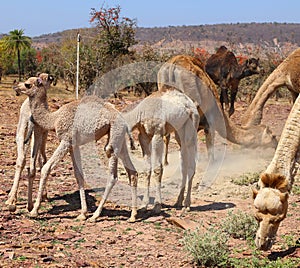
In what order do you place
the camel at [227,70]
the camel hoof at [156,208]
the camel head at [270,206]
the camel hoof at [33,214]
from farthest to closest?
the camel at [227,70] → the camel hoof at [156,208] → the camel hoof at [33,214] → the camel head at [270,206]

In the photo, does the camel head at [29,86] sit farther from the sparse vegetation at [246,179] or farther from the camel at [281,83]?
the camel at [281,83]

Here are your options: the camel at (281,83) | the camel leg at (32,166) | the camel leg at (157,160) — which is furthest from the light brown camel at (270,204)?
the camel at (281,83)

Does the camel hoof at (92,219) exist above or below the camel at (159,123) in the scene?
below

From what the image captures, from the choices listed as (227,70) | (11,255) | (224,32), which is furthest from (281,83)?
(224,32)

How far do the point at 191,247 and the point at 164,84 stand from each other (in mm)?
5920

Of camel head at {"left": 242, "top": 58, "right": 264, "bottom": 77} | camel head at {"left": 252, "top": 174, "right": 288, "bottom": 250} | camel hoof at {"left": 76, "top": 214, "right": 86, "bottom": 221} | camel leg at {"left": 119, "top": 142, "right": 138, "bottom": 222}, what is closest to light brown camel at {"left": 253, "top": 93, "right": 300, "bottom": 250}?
camel head at {"left": 252, "top": 174, "right": 288, "bottom": 250}

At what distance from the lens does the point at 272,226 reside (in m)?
5.68

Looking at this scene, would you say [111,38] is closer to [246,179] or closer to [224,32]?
[246,179]

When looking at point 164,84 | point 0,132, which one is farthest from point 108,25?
point 164,84

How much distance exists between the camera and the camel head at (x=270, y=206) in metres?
5.62

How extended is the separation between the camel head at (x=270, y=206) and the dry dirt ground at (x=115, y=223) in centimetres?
74

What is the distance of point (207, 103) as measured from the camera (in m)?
11.0

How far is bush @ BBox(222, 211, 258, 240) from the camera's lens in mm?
7121

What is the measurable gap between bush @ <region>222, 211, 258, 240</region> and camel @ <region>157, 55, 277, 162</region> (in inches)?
135
